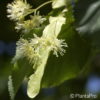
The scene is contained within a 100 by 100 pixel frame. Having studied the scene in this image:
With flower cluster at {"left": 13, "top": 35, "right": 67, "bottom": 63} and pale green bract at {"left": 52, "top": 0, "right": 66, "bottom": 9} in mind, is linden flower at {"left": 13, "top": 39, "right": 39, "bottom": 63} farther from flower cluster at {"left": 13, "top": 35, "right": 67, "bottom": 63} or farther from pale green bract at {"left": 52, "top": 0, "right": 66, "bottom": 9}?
pale green bract at {"left": 52, "top": 0, "right": 66, "bottom": 9}

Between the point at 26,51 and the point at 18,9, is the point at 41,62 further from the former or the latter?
the point at 18,9

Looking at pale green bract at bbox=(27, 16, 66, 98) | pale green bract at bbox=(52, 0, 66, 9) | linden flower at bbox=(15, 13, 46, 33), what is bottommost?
pale green bract at bbox=(27, 16, 66, 98)

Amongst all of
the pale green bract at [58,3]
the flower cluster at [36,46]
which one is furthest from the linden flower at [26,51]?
the pale green bract at [58,3]

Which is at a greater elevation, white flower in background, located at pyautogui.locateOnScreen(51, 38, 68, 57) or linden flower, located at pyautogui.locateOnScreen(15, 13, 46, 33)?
linden flower, located at pyautogui.locateOnScreen(15, 13, 46, 33)

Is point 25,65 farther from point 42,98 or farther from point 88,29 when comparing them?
point 42,98

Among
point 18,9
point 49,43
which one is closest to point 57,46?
point 49,43

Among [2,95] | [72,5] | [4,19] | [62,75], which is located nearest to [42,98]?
[2,95]

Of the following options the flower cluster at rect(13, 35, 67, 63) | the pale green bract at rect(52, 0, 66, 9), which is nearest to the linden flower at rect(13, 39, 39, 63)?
the flower cluster at rect(13, 35, 67, 63)
